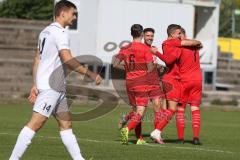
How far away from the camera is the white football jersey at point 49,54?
11711mm

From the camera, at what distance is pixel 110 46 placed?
3488 cm

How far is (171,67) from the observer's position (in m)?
17.2

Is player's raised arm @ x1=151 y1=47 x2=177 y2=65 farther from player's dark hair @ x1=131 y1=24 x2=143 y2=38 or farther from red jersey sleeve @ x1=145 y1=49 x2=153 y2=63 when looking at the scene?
player's dark hair @ x1=131 y1=24 x2=143 y2=38

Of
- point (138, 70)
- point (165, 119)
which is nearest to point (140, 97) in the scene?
point (138, 70)

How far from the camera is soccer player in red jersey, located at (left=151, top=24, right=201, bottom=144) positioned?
16.7m

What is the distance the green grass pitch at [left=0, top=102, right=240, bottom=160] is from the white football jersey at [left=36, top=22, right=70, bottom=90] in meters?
1.88

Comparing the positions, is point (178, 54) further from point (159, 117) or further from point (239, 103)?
point (239, 103)

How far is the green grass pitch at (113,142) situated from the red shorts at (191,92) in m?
0.87

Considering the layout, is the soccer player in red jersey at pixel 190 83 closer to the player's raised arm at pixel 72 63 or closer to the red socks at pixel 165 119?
the red socks at pixel 165 119

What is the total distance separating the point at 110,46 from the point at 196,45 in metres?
18.2

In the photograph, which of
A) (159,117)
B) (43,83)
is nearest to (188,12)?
(159,117)

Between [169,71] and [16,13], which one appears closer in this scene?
[169,71]

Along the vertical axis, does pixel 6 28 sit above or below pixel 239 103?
above

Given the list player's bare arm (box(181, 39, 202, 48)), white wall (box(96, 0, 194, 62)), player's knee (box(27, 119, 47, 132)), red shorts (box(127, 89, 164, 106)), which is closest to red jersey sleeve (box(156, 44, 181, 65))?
player's bare arm (box(181, 39, 202, 48))
